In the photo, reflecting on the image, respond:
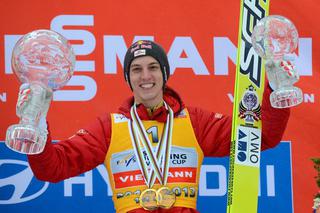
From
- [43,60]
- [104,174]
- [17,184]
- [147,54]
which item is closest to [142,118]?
[147,54]

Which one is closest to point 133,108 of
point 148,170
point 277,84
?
point 148,170

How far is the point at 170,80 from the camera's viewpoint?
545 centimetres

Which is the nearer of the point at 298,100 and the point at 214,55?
the point at 298,100

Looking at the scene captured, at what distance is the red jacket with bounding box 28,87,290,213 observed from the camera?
4301mm

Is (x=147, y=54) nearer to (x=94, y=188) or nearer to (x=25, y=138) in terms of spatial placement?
(x=25, y=138)

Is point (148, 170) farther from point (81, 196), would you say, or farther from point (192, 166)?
point (81, 196)

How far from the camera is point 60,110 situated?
5.41 meters

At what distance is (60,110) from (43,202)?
460 mm

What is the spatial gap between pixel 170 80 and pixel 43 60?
4.79 feet

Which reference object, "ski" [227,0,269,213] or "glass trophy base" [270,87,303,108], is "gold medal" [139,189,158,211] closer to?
"ski" [227,0,269,213]

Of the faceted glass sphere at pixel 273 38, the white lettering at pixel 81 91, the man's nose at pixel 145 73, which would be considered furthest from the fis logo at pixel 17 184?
the faceted glass sphere at pixel 273 38

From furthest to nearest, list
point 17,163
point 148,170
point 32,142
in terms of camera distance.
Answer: point 17,163 < point 148,170 < point 32,142

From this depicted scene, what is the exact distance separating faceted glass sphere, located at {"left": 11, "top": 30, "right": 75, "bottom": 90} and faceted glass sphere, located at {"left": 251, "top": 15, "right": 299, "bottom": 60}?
726 mm

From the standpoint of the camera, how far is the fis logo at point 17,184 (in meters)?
5.34
